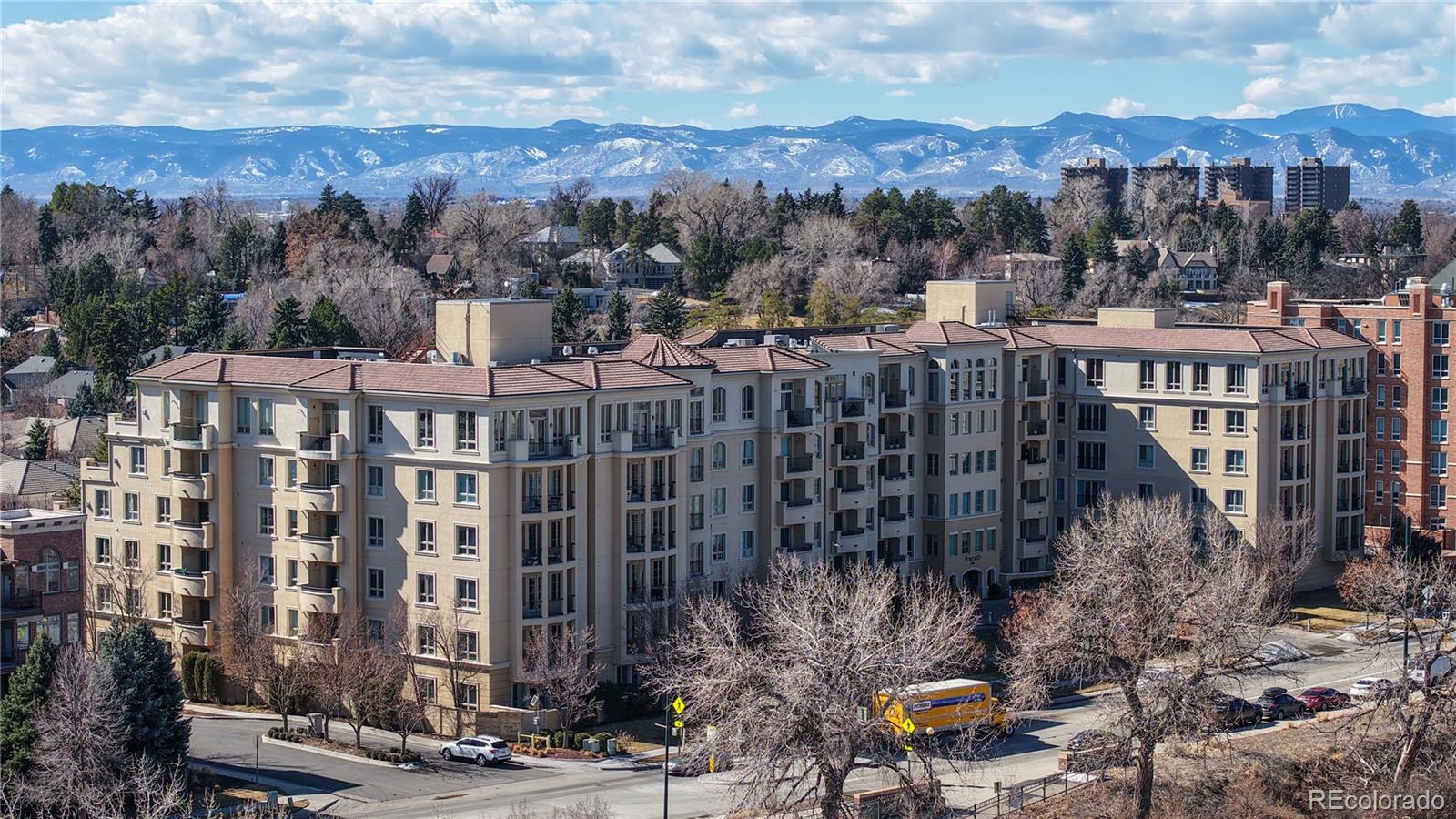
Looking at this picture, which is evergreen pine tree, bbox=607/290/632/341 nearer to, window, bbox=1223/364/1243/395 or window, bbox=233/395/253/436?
window, bbox=1223/364/1243/395

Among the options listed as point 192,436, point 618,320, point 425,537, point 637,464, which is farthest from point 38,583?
point 618,320

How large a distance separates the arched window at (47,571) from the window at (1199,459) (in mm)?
48344

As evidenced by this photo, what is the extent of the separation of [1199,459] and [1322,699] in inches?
804

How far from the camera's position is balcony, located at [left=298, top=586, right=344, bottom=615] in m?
72.9

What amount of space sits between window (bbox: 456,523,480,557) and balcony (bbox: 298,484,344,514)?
4.71m

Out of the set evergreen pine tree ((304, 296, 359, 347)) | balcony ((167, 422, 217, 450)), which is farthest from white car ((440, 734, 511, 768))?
evergreen pine tree ((304, 296, 359, 347))

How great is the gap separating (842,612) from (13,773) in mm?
24297

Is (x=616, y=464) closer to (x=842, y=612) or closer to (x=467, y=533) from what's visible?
(x=467, y=533)

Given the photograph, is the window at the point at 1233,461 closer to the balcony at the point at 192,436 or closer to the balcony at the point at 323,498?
the balcony at the point at 323,498

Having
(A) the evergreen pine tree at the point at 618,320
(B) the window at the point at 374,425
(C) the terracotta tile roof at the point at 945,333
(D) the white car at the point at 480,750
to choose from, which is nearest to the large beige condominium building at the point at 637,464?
(B) the window at the point at 374,425

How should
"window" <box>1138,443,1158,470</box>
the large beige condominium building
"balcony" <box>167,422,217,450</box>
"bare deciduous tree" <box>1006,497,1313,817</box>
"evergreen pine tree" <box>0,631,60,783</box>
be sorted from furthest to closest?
"window" <box>1138,443,1158,470</box> → "balcony" <box>167,422,217,450</box> → the large beige condominium building → "bare deciduous tree" <box>1006,497,1313,817</box> → "evergreen pine tree" <box>0,631,60,783</box>

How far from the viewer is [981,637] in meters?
83.2

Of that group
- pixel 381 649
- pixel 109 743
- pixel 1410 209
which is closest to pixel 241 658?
pixel 381 649

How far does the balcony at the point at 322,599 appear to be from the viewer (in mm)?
72938
